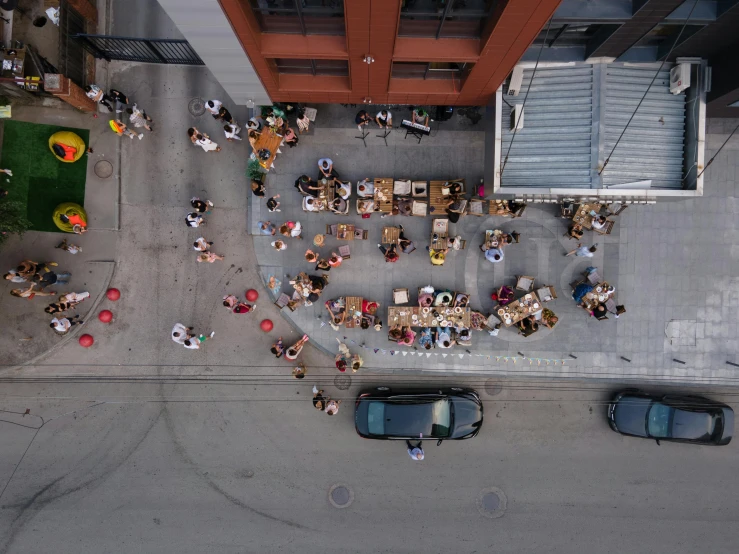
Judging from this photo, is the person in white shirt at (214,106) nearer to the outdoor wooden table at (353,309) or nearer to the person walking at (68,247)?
the person walking at (68,247)

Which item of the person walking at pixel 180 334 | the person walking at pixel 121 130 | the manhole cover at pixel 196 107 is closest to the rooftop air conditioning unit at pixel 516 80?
the manhole cover at pixel 196 107

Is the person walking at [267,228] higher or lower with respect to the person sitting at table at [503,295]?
higher

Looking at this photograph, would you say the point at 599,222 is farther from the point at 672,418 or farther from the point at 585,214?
the point at 672,418

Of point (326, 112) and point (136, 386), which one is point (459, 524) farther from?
point (326, 112)

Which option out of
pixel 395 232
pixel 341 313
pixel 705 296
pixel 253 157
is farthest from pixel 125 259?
pixel 705 296

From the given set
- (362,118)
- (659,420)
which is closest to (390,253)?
(362,118)

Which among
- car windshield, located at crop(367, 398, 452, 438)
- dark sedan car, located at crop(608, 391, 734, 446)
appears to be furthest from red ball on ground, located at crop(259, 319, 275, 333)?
dark sedan car, located at crop(608, 391, 734, 446)
